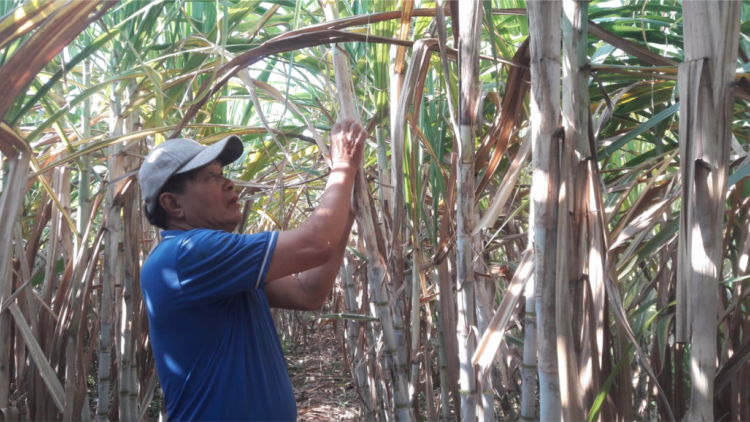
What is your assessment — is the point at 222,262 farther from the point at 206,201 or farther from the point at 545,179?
the point at 545,179

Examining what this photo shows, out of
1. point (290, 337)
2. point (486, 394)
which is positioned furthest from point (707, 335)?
point (290, 337)

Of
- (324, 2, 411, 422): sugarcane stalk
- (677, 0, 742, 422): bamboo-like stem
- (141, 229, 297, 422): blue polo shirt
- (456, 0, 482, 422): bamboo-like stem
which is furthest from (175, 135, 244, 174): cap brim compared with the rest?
(677, 0, 742, 422): bamboo-like stem

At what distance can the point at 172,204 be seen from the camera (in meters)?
1.22

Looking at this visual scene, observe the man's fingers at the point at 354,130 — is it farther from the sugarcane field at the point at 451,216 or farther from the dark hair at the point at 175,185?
the dark hair at the point at 175,185

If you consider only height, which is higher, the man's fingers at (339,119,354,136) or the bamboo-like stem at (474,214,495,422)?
the man's fingers at (339,119,354,136)

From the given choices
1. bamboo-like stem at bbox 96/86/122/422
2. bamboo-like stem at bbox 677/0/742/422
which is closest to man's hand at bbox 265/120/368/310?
bamboo-like stem at bbox 677/0/742/422

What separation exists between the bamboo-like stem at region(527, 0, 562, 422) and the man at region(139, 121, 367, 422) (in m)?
A: 0.44

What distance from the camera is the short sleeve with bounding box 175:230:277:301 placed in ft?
3.36

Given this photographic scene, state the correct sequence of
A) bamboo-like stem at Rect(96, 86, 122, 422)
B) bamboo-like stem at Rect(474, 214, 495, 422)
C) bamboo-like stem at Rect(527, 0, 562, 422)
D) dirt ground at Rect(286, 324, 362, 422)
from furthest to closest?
dirt ground at Rect(286, 324, 362, 422)
bamboo-like stem at Rect(96, 86, 122, 422)
bamboo-like stem at Rect(474, 214, 495, 422)
bamboo-like stem at Rect(527, 0, 562, 422)

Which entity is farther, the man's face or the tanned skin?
the man's face

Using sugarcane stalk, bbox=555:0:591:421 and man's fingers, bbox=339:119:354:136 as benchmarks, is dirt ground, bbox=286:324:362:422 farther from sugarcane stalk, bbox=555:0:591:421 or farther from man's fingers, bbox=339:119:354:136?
sugarcane stalk, bbox=555:0:591:421

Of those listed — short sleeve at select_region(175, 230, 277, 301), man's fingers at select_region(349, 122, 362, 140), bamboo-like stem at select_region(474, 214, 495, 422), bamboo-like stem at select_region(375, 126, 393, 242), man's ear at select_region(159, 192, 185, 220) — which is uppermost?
man's fingers at select_region(349, 122, 362, 140)

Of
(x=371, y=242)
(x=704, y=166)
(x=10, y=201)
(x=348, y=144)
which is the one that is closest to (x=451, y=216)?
(x=371, y=242)

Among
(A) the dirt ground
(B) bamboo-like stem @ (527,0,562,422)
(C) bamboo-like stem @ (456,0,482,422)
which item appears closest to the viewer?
(B) bamboo-like stem @ (527,0,562,422)
